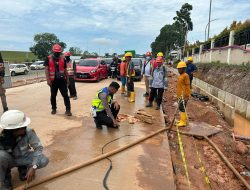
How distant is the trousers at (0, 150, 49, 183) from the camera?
3.06m

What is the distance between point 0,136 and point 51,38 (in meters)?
76.8

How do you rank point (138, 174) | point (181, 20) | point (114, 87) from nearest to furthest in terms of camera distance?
1. point (138, 174)
2. point (114, 87)
3. point (181, 20)

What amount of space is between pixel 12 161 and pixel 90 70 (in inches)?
501

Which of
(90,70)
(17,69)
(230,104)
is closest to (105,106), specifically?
(230,104)

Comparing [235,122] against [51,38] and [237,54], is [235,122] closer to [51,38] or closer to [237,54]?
[237,54]

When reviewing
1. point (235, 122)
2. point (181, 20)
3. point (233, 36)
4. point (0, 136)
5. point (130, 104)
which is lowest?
point (235, 122)

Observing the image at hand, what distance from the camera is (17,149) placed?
332 centimetres

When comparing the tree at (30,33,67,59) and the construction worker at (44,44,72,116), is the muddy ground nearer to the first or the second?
the construction worker at (44,44,72,116)

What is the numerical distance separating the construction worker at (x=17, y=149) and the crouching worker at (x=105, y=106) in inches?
90.2

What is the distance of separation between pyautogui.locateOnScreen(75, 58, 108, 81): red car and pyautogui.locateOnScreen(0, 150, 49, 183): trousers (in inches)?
489

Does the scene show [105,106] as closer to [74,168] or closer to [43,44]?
[74,168]

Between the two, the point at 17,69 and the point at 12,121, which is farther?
the point at 17,69

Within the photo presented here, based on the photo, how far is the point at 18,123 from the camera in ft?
10.2

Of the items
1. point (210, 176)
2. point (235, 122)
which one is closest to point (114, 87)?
point (210, 176)
